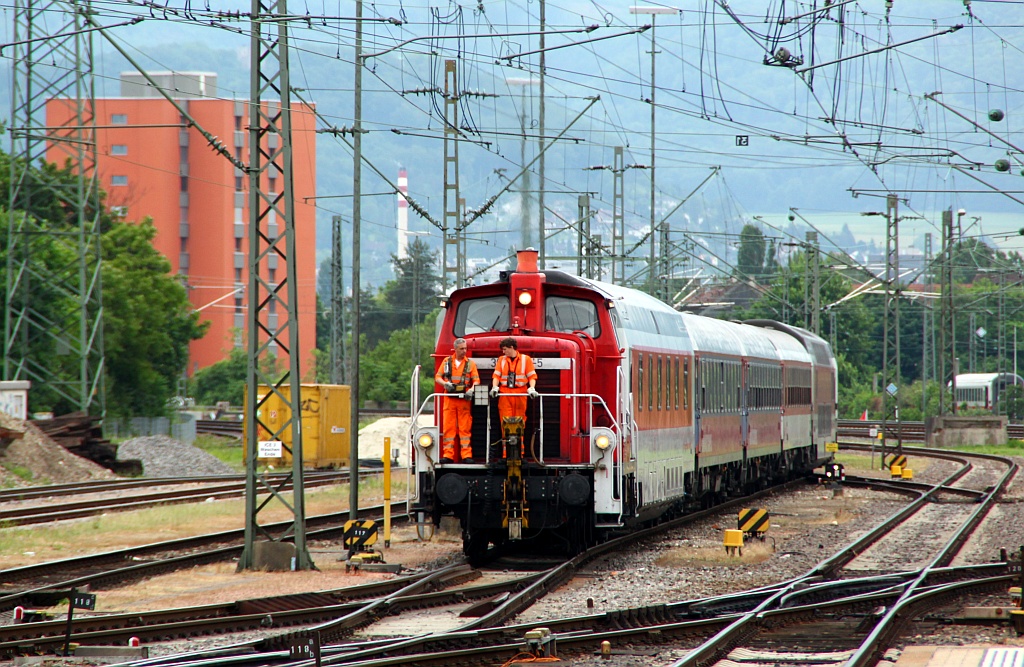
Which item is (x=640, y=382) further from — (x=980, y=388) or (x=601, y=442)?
(x=980, y=388)

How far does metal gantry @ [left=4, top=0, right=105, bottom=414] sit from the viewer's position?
3675 cm

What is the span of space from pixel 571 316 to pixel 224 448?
3993 centimetres

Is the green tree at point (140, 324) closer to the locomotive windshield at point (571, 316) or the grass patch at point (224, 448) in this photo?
the grass patch at point (224, 448)

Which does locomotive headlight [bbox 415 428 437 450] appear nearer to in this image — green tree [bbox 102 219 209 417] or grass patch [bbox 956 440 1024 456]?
green tree [bbox 102 219 209 417]

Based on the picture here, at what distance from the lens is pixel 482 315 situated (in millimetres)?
17344

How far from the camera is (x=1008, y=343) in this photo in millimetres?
116438

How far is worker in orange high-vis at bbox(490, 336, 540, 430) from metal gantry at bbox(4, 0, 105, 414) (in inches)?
788

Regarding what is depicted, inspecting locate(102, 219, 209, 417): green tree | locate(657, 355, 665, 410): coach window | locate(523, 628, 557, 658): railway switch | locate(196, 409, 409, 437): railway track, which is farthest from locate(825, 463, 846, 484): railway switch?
locate(196, 409, 409, 437): railway track

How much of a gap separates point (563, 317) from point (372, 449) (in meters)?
29.9

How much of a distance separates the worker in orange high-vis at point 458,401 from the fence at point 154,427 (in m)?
43.1

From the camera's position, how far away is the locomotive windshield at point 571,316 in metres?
17.0

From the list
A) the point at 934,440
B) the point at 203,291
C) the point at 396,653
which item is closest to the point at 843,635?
the point at 396,653

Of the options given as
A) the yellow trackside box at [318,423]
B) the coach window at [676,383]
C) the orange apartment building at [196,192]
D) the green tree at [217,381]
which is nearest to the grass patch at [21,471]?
the yellow trackside box at [318,423]

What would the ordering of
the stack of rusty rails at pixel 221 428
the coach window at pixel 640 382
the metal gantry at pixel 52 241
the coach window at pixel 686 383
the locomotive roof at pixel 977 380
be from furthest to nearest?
1. the locomotive roof at pixel 977 380
2. the stack of rusty rails at pixel 221 428
3. the metal gantry at pixel 52 241
4. the coach window at pixel 686 383
5. the coach window at pixel 640 382
